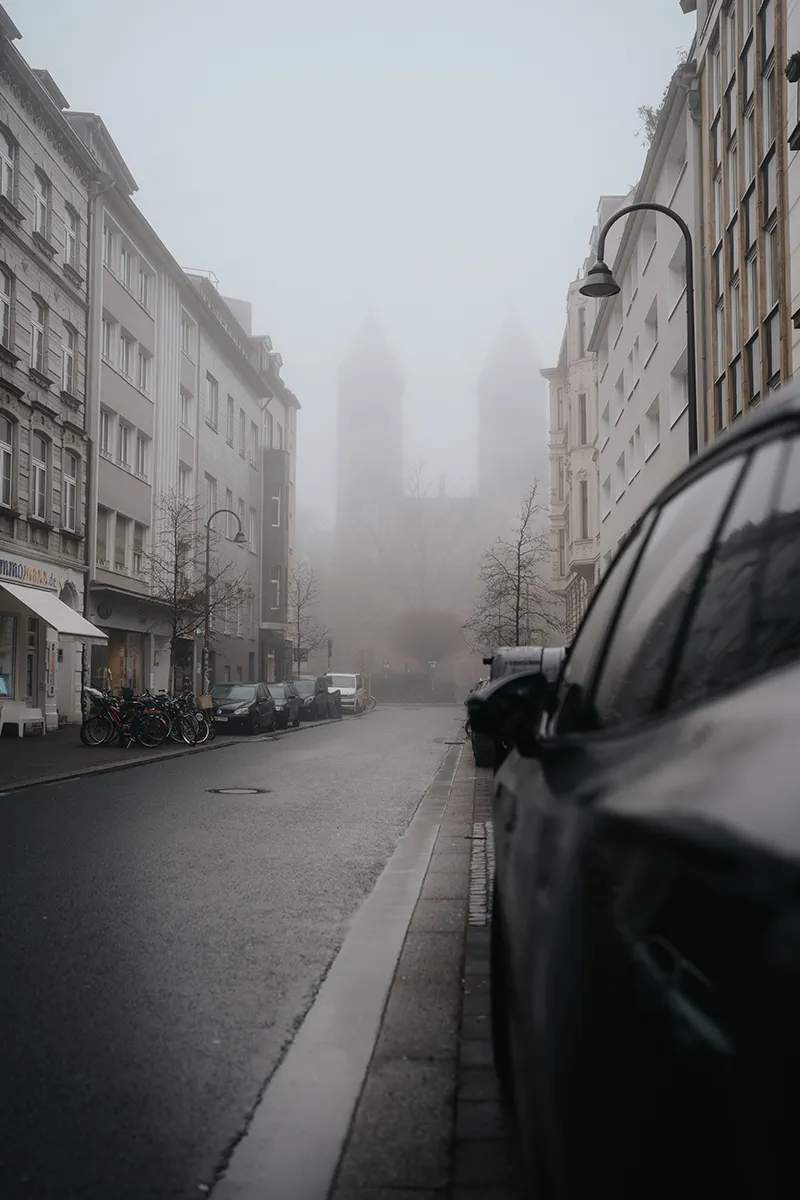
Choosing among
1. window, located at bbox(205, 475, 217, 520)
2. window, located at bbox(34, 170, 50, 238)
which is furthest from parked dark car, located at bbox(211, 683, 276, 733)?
window, located at bbox(205, 475, 217, 520)

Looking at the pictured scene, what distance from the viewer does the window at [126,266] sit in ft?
124

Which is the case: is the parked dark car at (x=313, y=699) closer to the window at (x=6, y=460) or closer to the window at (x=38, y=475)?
the window at (x=38, y=475)

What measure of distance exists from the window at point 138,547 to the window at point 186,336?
33.8ft

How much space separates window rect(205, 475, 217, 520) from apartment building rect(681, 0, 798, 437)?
1108 inches

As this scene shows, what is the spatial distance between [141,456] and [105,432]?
12.7ft

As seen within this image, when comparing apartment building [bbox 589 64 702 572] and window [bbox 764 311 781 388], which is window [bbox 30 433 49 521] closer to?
apartment building [bbox 589 64 702 572]

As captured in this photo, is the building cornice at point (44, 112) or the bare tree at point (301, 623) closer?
the building cornice at point (44, 112)

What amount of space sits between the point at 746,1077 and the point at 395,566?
88.0m

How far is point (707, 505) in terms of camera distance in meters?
2.02

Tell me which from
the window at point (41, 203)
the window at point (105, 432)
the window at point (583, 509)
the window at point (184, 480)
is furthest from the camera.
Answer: the window at point (583, 509)

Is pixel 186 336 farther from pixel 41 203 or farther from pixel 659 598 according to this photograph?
pixel 659 598

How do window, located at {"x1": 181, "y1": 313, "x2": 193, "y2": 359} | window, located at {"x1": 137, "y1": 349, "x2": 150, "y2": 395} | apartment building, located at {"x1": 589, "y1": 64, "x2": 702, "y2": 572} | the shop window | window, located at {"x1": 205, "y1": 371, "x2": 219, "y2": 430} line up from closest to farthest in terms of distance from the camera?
apartment building, located at {"x1": 589, "y1": 64, "x2": 702, "y2": 572} < the shop window < window, located at {"x1": 137, "y1": 349, "x2": 150, "y2": 395} < window, located at {"x1": 181, "y1": 313, "x2": 193, "y2": 359} < window, located at {"x1": 205, "y1": 371, "x2": 219, "y2": 430}

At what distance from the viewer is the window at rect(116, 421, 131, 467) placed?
121 feet

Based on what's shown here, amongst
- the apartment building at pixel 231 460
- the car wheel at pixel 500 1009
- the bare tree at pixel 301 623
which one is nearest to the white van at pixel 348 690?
the apartment building at pixel 231 460
